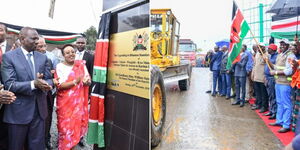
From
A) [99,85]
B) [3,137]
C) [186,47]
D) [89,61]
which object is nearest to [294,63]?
[99,85]

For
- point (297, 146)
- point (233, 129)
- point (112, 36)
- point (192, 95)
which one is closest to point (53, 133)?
point (112, 36)

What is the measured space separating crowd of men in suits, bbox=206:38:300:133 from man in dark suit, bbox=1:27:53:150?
3.43 metres

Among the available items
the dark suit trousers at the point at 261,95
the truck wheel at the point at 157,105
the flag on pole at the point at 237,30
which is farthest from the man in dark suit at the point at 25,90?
the dark suit trousers at the point at 261,95

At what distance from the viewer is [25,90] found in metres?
2.45

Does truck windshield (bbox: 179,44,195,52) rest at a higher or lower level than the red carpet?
higher

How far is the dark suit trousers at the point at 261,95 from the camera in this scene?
6000 mm

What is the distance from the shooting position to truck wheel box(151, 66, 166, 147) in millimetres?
3658

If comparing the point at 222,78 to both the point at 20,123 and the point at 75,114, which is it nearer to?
the point at 75,114

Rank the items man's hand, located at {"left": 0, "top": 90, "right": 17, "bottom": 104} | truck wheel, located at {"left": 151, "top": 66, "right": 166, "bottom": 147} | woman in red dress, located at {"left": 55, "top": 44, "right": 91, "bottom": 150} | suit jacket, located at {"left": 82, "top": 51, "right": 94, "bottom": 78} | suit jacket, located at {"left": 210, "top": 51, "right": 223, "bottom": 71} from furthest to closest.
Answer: suit jacket, located at {"left": 210, "top": 51, "right": 223, "bottom": 71}, suit jacket, located at {"left": 82, "top": 51, "right": 94, "bottom": 78}, truck wheel, located at {"left": 151, "top": 66, "right": 166, "bottom": 147}, woman in red dress, located at {"left": 55, "top": 44, "right": 91, "bottom": 150}, man's hand, located at {"left": 0, "top": 90, "right": 17, "bottom": 104}

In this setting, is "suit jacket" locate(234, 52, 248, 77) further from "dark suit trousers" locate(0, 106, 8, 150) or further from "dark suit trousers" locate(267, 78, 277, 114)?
"dark suit trousers" locate(0, 106, 8, 150)

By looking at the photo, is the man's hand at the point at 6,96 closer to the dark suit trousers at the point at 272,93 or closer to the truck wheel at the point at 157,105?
the truck wheel at the point at 157,105

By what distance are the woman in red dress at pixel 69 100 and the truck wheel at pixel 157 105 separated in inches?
40.2

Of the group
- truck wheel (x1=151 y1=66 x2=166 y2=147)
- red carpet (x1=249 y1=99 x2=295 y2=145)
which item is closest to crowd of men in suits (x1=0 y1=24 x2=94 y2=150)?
truck wheel (x1=151 y1=66 x2=166 y2=147)

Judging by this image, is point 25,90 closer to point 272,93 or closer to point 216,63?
point 272,93
